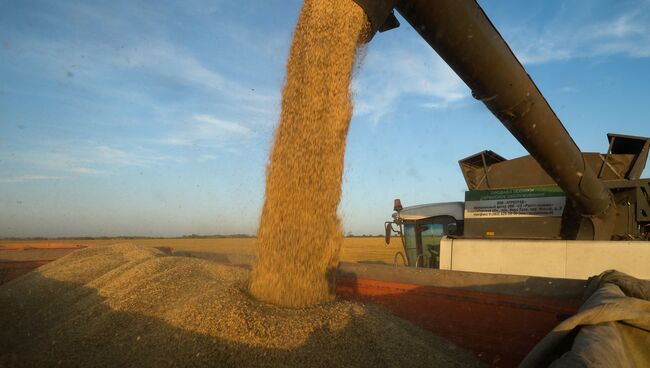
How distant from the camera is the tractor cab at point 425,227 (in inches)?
207

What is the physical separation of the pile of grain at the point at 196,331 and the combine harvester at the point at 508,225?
0.28 meters

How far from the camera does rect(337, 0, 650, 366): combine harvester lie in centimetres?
239

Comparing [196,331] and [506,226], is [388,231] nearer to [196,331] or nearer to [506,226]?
[506,226]

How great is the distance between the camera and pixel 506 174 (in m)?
4.86

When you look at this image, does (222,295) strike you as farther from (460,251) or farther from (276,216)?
(460,251)

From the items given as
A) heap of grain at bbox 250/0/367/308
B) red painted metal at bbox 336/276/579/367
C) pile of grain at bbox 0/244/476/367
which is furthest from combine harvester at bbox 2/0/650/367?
heap of grain at bbox 250/0/367/308

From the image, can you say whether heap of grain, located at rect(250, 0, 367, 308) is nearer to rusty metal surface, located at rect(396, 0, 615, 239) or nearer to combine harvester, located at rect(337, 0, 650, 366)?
combine harvester, located at rect(337, 0, 650, 366)

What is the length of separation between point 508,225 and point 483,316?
7.09ft

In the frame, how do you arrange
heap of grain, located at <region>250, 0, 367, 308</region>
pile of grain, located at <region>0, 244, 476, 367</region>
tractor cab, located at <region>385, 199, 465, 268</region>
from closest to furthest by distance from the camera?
1. pile of grain, located at <region>0, 244, 476, 367</region>
2. heap of grain, located at <region>250, 0, 367, 308</region>
3. tractor cab, located at <region>385, 199, 465, 268</region>

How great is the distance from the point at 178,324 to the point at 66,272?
7.34 ft

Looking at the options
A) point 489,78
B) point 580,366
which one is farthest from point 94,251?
point 580,366

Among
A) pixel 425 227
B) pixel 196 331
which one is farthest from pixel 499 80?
pixel 425 227

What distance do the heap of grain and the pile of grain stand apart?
22cm

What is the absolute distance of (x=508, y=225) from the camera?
4.47m
